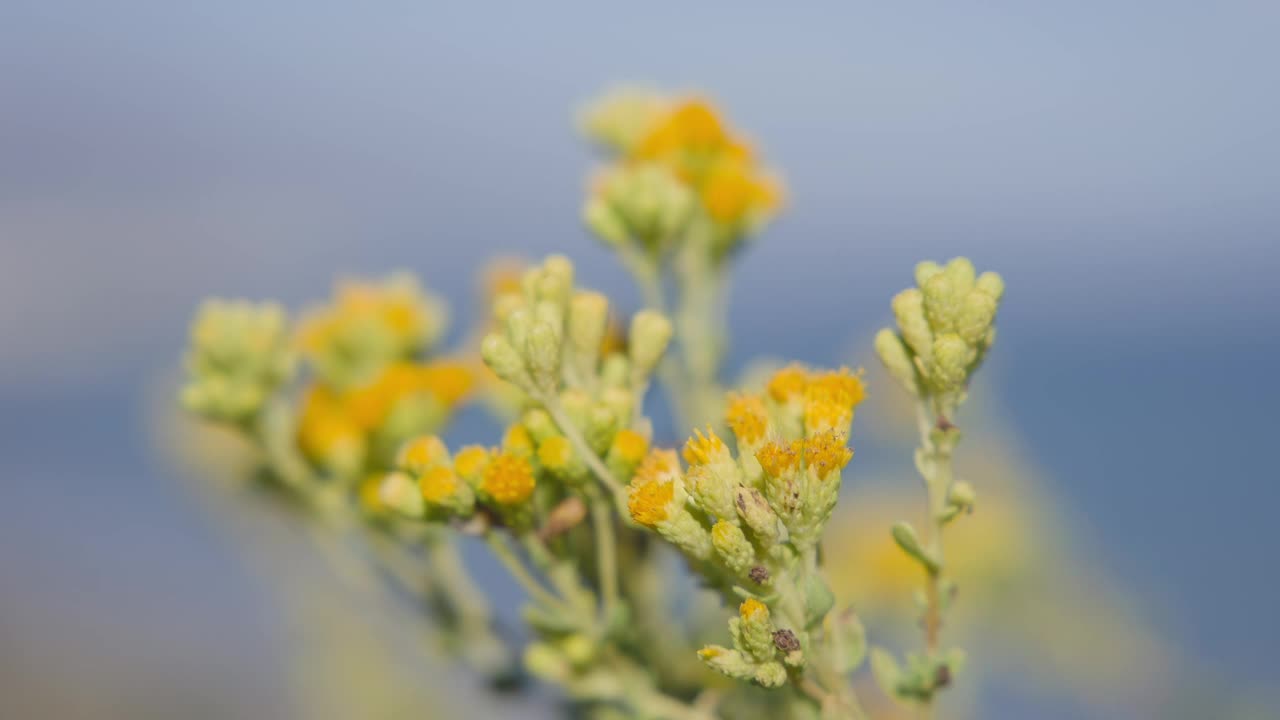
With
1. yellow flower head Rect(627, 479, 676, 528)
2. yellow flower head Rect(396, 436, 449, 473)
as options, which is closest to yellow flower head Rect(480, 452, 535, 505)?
yellow flower head Rect(396, 436, 449, 473)

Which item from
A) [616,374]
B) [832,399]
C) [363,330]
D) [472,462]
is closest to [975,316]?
[832,399]

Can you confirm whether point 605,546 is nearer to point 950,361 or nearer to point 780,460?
point 780,460

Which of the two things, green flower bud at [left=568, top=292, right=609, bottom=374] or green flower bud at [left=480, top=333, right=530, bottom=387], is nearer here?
green flower bud at [left=480, top=333, right=530, bottom=387]

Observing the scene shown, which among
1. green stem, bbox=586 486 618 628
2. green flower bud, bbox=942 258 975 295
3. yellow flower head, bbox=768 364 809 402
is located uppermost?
green flower bud, bbox=942 258 975 295

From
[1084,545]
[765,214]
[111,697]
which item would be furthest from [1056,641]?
[111,697]

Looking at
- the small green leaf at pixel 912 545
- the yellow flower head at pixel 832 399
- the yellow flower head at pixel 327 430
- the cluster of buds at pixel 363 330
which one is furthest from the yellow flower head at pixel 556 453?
the cluster of buds at pixel 363 330

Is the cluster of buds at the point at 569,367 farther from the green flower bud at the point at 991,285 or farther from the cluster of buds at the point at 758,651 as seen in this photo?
the green flower bud at the point at 991,285

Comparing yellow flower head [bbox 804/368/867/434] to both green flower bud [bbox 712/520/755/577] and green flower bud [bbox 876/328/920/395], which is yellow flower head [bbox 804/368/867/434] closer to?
green flower bud [bbox 876/328/920/395]
